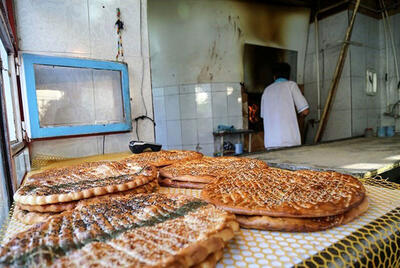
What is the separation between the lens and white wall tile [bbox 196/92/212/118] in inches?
220

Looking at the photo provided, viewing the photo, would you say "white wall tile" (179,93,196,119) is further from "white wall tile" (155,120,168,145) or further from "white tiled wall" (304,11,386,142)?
"white tiled wall" (304,11,386,142)

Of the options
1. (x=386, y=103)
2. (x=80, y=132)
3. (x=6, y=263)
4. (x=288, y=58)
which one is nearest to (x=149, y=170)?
(x=6, y=263)

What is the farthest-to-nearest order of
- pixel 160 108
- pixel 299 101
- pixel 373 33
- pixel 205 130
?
1. pixel 373 33
2. pixel 160 108
3. pixel 205 130
4. pixel 299 101

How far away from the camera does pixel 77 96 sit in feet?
9.04

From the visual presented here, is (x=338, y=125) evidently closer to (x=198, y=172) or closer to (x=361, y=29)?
(x=361, y=29)

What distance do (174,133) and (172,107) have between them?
623 mm

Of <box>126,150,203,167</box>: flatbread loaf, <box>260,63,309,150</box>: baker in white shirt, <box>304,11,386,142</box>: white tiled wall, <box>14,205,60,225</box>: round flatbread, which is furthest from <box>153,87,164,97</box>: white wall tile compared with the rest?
<box>14,205,60,225</box>: round flatbread

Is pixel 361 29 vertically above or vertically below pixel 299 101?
above

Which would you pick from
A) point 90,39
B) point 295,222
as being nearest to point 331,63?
point 90,39

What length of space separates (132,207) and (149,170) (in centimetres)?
50

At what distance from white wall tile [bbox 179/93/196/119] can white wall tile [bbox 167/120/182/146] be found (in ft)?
0.78

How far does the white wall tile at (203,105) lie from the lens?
5.58 metres

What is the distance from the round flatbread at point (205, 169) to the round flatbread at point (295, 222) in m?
0.51

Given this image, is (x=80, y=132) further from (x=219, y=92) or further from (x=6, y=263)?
(x=219, y=92)
